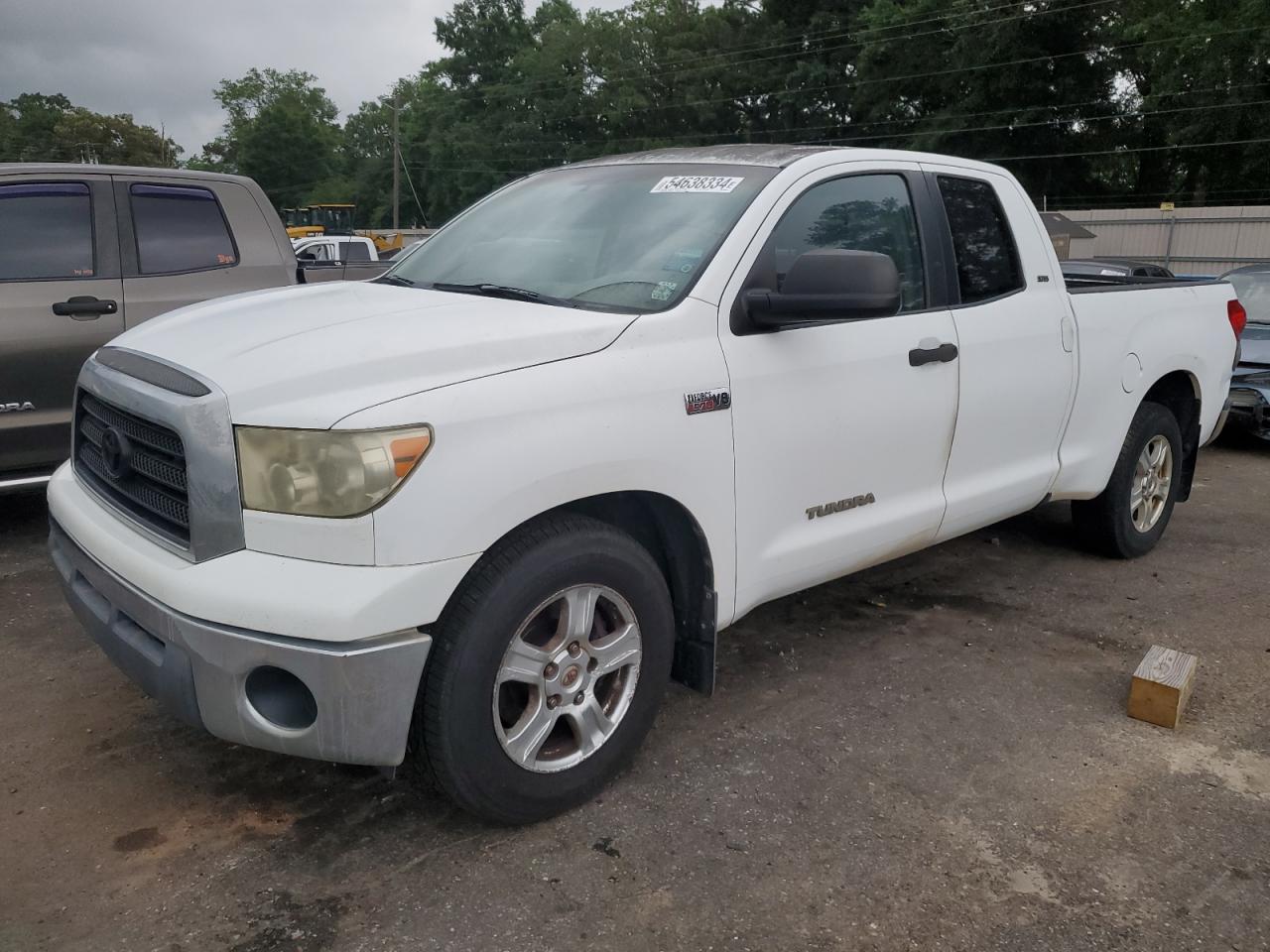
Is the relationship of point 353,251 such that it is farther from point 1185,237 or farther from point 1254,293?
point 1185,237

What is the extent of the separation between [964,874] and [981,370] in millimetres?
1938

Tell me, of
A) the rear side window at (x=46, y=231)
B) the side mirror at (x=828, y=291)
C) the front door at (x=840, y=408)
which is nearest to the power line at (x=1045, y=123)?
the rear side window at (x=46, y=231)

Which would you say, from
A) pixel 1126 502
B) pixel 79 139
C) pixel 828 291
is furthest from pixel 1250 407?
pixel 79 139

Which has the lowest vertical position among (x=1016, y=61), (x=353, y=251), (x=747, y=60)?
(x=353, y=251)

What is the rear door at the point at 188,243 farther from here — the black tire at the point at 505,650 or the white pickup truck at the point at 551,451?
the black tire at the point at 505,650

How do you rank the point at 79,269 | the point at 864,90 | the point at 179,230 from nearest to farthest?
the point at 79,269 → the point at 179,230 → the point at 864,90

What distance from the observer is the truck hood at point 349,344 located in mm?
2436

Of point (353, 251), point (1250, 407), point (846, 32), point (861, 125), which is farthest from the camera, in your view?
point (846, 32)

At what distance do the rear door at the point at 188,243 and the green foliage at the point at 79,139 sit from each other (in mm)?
87100

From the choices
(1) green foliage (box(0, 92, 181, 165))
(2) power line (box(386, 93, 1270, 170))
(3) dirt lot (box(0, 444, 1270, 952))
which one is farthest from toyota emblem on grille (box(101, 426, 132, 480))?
(1) green foliage (box(0, 92, 181, 165))

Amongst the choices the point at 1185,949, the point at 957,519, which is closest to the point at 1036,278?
the point at 957,519

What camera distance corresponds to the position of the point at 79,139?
284 feet

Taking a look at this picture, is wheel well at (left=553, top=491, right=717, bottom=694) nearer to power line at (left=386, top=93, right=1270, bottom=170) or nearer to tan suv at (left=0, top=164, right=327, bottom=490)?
tan suv at (left=0, top=164, right=327, bottom=490)

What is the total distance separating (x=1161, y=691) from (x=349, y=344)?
288cm
